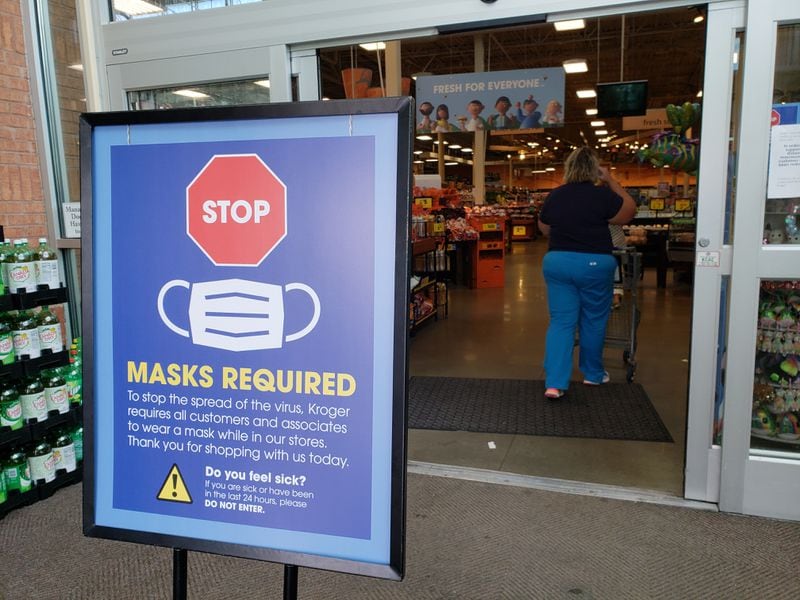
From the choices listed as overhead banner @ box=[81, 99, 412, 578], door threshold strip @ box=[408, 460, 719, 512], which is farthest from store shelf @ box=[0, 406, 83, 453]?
door threshold strip @ box=[408, 460, 719, 512]

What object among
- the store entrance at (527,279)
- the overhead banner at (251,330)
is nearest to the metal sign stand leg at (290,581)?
the overhead banner at (251,330)

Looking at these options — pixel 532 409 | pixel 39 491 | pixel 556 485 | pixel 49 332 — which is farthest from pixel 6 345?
pixel 532 409

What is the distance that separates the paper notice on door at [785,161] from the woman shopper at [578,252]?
1.41 m

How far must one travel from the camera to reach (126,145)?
1326 millimetres

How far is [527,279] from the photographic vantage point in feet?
35.9

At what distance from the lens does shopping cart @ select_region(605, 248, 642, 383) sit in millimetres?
4730

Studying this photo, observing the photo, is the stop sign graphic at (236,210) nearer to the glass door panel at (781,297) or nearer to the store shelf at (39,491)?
the glass door panel at (781,297)

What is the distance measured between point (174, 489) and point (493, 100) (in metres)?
6.22

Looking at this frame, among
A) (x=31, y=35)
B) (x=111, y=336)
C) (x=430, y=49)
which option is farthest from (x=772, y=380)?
(x=430, y=49)

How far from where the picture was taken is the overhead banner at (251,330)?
1.20 metres

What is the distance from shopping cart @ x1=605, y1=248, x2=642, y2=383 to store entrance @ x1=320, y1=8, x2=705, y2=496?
0.24 ft

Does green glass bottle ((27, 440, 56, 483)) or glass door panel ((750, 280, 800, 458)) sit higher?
glass door panel ((750, 280, 800, 458))

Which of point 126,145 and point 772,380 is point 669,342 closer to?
point 772,380

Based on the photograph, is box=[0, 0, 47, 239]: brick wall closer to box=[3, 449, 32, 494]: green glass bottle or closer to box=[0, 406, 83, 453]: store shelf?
box=[0, 406, 83, 453]: store shelf
